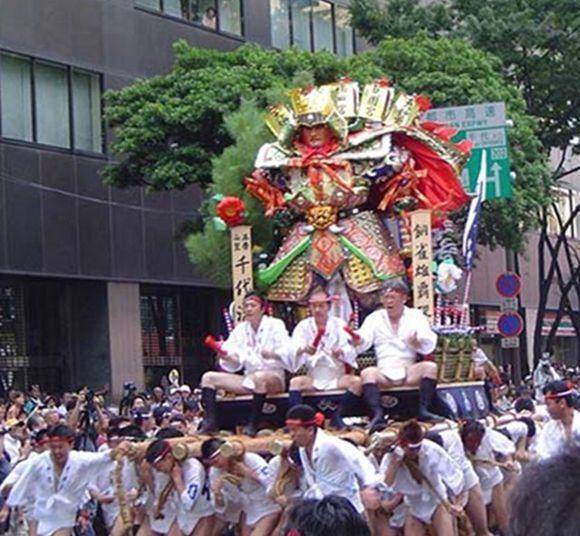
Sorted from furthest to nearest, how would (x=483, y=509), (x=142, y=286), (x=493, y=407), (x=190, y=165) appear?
(x=142, y=286) → (x=190, y=165) → (x=493, y=407) → (x=483, y=509)

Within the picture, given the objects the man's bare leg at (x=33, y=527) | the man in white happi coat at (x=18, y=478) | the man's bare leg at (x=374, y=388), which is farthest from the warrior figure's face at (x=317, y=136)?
the man's bare leg at (x=33, y=527)

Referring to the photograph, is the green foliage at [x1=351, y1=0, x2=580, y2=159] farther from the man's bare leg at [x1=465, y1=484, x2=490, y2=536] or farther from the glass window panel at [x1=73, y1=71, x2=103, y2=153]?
the man's bare leg at [x1=465, y1=484, x2=490, y2=536]

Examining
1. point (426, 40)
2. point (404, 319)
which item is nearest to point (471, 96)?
point (426, 40)

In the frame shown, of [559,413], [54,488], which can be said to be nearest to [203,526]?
[54,488]

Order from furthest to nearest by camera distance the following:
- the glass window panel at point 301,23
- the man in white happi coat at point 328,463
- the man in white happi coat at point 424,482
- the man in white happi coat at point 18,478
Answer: the glass window panel at point 301,23, the man in white happi coat at point 18,478, the man in white happi coat at point 424,482, the man in white happi coat at point 328,463

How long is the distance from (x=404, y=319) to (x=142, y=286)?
18.8 meters

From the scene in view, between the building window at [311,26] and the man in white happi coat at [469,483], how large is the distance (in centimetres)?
2266

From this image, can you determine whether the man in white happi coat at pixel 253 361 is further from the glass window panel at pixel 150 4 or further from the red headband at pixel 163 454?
the glass window panel at pixel 150 4

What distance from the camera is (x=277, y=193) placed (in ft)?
48.5

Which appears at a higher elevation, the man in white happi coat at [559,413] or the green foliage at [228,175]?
the green foliage at [228,175]

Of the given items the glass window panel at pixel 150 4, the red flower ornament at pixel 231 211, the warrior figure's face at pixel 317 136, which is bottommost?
the red flower ornament at pixel 231 211

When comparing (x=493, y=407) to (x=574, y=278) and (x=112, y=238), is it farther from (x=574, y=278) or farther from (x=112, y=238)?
(x=574, y=278)

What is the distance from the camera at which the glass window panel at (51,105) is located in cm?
2845

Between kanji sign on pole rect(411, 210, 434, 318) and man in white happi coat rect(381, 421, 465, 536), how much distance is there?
2.64m
